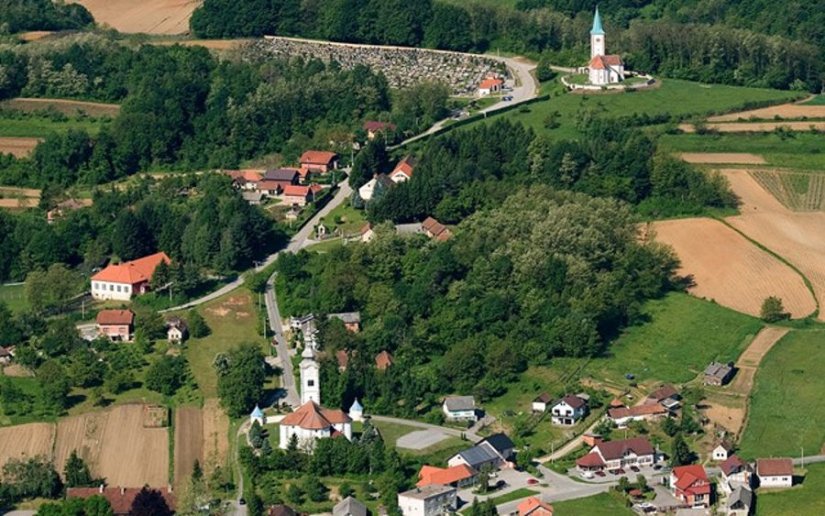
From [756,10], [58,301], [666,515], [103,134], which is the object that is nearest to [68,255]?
[58,301]

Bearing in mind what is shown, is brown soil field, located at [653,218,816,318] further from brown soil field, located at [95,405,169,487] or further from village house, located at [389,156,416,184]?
brown soil field, located at [95,405,169,487]

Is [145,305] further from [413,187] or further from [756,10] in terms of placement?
[756,10]

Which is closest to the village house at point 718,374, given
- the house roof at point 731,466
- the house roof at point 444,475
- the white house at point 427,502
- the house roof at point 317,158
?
the house roof at point 731,466

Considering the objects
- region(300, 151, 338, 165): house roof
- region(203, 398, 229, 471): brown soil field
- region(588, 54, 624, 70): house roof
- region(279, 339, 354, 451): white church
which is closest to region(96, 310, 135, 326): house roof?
region(203, 398, 229, 471): brown soil field

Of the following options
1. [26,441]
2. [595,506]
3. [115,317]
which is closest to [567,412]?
[595,506]

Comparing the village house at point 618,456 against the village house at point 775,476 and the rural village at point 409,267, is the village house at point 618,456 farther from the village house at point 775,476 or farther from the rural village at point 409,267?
the village house at point 775,476

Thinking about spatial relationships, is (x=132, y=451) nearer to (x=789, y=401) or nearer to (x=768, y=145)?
(x=789, y=401)
